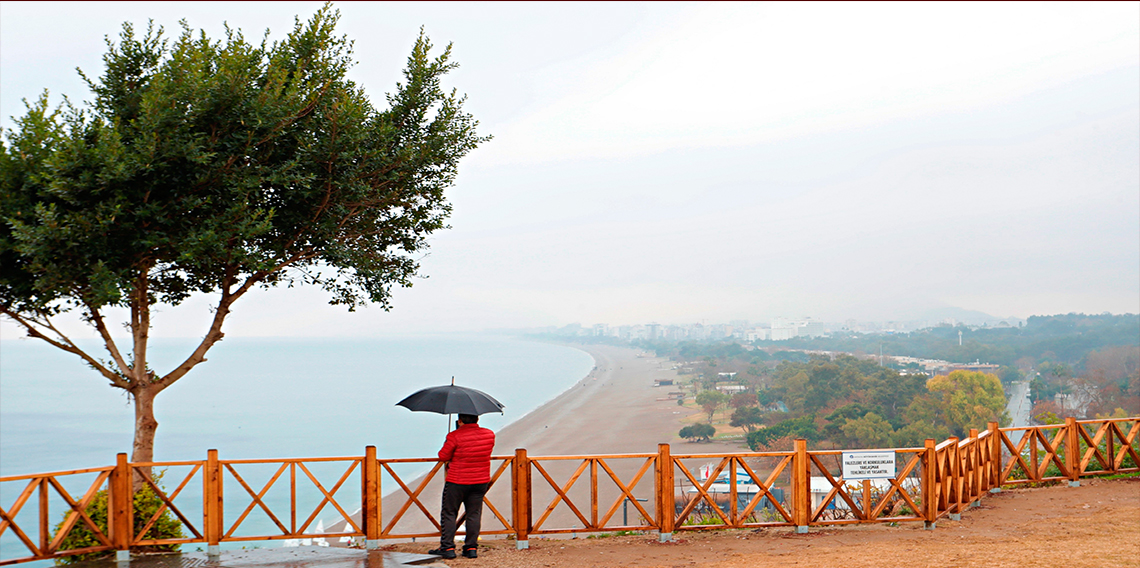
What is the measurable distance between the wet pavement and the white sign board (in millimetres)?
5104

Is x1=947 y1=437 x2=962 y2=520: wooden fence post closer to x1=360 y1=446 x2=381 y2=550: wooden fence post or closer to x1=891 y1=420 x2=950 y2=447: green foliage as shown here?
x1=360 y1=446 x2=381 y2=550: wooden fence post

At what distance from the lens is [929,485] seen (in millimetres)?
9258

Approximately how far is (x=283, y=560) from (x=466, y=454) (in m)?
2.23

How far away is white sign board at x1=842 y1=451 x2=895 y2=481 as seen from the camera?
916 centimetres

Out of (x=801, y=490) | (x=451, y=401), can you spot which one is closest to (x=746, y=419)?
(x=801, y=490)

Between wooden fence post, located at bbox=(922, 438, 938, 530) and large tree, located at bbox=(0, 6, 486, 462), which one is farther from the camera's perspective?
wooden fence post, located at bbox=(922, 438, 938, 530)

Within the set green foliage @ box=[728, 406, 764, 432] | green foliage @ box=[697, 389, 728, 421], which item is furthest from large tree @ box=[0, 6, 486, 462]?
green foliage @ box=[697, 389, 728, 421]

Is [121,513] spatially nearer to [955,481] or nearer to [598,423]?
[955,481]

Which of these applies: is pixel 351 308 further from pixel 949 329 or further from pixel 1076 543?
pixel 949 329

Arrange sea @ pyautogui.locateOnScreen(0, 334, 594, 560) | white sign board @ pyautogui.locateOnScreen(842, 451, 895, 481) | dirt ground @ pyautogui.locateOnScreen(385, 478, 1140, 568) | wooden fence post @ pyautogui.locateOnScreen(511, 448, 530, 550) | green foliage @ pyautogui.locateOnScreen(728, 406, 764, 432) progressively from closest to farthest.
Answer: dirt ground @ pyautogui.locateOnScreen(385, 478, 1140, 568) < wooden fence post @ pyautogui.locateOnScreen(511, 448, 530, 550) < white sign board @ pyautogui.locateOnScreen(842, 451, 895, 481) < sea @ pyautogui.locateOnScreen(0, 334, 594, 560) < green foliage @ pyautogui.locateOnScreen(728, 406, 764, 432)

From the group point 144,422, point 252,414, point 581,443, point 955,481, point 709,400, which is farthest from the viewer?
point 252,414

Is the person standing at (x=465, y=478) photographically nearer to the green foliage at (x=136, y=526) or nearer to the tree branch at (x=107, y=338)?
the green foliage at (x=136, y=526)

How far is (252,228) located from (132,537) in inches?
142

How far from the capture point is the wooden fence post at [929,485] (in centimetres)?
927
